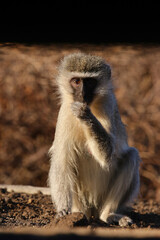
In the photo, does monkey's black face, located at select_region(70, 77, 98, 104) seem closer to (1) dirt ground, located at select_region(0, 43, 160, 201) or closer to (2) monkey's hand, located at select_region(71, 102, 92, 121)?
(2) monkey's hand, located at select_region(71, 102, 92, 121)

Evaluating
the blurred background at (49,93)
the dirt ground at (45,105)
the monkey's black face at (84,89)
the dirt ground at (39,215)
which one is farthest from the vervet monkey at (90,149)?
the blurred background at (49,93)

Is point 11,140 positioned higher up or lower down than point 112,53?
lower down

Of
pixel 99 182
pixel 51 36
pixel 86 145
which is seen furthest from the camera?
pixel 51 36

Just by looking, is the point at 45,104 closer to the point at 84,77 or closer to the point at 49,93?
the point at 49,93

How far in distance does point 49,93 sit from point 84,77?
4.86 meters

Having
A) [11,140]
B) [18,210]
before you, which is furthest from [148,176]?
[18,210]

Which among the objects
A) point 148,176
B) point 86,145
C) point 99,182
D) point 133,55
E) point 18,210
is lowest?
point 148,176

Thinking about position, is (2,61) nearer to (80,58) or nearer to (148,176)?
(148,176)

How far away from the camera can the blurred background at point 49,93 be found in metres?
7.10

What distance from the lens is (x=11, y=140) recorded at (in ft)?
24.7

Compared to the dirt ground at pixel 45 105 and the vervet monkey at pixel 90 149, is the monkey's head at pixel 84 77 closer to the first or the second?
the vervet monkey at pixel 90 149

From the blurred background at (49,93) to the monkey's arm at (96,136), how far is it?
11.5 feet

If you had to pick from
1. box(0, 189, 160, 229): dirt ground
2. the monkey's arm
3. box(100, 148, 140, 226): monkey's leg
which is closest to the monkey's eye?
the monkey's arm

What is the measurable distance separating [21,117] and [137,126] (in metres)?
2.21
